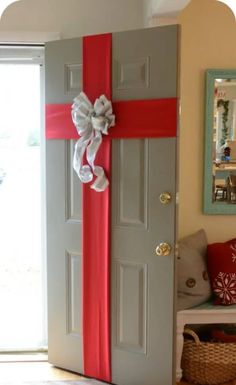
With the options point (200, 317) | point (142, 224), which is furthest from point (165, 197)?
point (200, 317)

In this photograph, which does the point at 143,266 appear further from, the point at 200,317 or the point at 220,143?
the point at 220,143

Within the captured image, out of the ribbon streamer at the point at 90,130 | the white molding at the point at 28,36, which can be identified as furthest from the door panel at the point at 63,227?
the white molding at the point at 28,36

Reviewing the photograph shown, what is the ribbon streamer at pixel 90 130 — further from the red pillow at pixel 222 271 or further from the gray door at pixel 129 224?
the red pillow at pixel 222 271

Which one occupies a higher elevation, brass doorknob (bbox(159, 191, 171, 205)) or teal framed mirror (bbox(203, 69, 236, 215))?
teal framed mirror (bbox(203, 69, 236, 215))

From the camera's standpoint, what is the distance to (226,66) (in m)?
2.62

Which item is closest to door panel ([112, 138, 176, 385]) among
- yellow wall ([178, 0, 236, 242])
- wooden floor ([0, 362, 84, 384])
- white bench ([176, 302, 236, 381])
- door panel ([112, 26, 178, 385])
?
door panel ([112, 26, 178, 385])

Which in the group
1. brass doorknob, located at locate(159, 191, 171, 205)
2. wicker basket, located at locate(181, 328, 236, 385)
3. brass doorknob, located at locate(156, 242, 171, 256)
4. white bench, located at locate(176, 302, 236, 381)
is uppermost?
brass doorknob, located at locate(159, 191, 171, 205)

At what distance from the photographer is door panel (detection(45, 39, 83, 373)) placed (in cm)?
232

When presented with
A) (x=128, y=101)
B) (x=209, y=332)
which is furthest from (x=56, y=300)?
(x=128, y=101)

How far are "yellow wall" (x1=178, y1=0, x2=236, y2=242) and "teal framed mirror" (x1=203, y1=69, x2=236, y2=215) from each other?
0.05m

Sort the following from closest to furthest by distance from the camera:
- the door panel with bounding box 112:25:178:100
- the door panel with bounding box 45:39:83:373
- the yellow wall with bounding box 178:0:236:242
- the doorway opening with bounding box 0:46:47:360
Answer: the door panel with bounding box 112:25:178:100 → the door panel with bounding box 45:39:83:373 → the yellow wall with bounding box 178:0:236:242 → the doorway opening with bounding box 0:46:47:360

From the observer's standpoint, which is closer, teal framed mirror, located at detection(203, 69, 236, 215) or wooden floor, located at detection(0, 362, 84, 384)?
wooden floor, located at detection(0, 362, 84, 384)

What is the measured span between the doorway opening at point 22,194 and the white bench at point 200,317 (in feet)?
3.08

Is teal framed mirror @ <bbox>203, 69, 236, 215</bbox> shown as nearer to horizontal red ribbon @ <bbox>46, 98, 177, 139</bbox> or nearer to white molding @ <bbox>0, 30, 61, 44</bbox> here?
horizontal red ribbon @ <bbox>46, 98, 177, 139</bbox>
